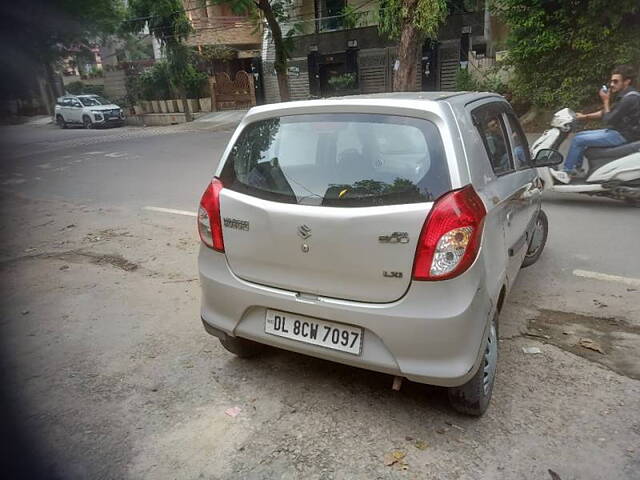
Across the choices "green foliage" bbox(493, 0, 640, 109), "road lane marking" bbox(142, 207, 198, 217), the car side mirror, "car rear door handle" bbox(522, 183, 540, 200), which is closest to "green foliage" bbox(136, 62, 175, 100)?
"green foliage" bbox(493, 0, 640, 109)

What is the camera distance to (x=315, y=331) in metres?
2.44

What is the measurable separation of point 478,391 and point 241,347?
141cm

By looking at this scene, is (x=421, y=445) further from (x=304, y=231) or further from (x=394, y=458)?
(x=304, y=231)

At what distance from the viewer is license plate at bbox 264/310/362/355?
2.34 metres

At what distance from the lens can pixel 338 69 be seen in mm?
24203

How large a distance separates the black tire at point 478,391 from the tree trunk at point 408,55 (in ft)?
31.0

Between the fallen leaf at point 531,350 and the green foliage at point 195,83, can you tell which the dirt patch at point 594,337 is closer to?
the fallen leaf at point 531,350

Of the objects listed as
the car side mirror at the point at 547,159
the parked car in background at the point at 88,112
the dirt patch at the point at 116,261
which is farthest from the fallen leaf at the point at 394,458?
the parked car in background at the point at 88,112

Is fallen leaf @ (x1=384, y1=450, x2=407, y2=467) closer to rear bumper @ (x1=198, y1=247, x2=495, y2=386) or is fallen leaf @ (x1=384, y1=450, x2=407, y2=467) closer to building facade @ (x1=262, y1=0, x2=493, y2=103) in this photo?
rear bumper @ (x1=198, y1=247, x2=495, y2=386)

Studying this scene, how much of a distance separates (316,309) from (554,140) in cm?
537

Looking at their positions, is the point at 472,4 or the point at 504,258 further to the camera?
the point at 472,4

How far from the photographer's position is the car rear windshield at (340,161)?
2277 mm

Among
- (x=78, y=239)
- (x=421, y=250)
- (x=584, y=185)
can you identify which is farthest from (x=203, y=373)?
(x=584, y=185)

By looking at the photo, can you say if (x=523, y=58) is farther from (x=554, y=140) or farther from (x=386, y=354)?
(x=386, y=354)
